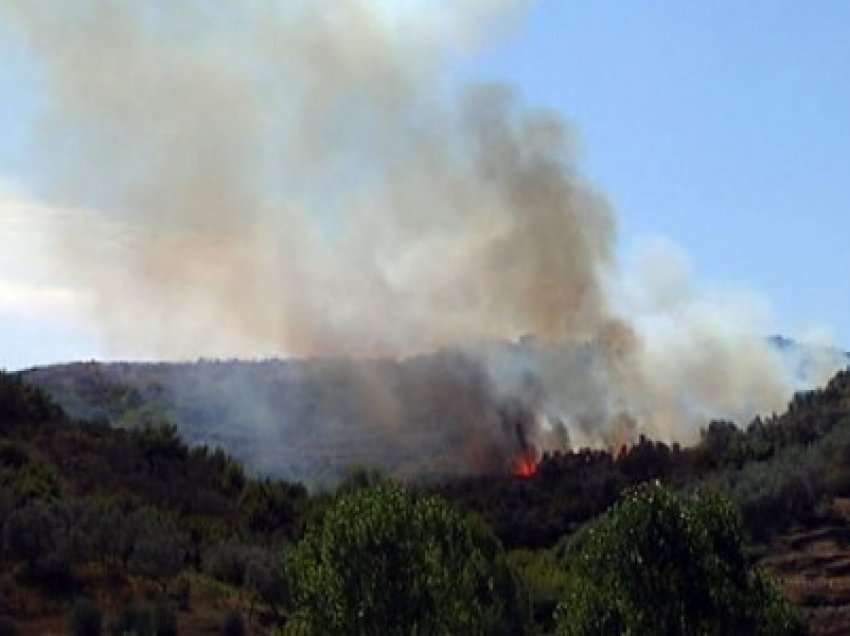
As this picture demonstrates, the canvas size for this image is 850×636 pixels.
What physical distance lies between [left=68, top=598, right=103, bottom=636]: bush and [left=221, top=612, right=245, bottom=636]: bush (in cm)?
236

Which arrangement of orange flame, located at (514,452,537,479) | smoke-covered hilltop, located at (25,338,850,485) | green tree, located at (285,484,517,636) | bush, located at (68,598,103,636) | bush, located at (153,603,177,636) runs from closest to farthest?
green tree, located at (285,484,517,636)
bush, located at (68,598,103,636)
bush, located at (153,603,177,636)
orange flame, located at (514,452,537,479)
smoke-covered hilltop, located at (25,338,850,485)

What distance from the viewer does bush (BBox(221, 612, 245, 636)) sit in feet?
89.5

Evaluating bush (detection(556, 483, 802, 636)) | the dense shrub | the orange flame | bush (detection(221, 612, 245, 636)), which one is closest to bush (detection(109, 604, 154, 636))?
the dense shrub

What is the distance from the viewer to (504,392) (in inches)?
Result: 2825

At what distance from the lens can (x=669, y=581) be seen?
1914cm

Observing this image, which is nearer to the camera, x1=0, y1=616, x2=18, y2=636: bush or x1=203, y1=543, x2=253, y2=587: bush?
x1=0, y1=616, x2=18, y2=636: bush

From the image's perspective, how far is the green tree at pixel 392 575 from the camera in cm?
1939

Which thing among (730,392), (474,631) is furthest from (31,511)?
(730,392)

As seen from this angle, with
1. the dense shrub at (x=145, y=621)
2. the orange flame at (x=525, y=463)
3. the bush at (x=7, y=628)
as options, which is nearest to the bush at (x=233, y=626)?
the dense shrub at (x=145, y=621)

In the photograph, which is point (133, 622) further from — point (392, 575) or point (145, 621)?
point (392, 575)

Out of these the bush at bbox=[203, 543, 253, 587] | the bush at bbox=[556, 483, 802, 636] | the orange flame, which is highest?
the orange flame

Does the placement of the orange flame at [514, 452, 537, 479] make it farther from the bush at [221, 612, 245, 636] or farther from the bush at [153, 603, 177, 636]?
the bush at [153, 603, 177, 636]

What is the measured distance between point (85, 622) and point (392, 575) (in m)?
8.49

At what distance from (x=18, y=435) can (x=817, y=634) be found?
1037 inches
